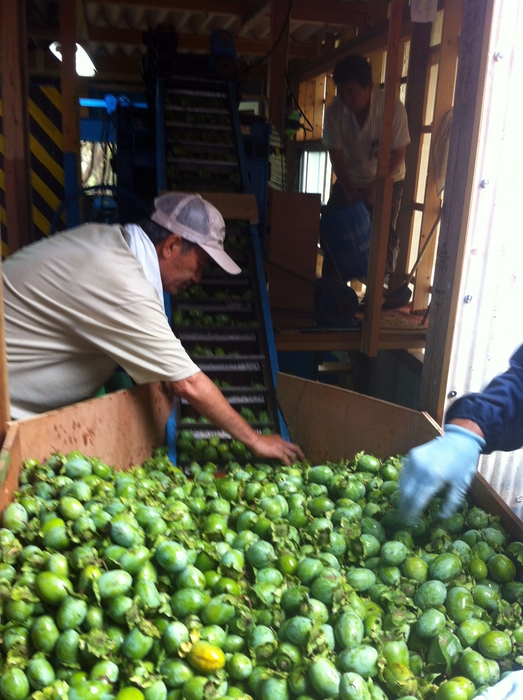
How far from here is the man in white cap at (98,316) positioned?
2314 millimetres

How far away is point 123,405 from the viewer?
8.18 feet

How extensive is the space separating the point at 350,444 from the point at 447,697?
148cm

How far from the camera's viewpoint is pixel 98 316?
2332 millimetres

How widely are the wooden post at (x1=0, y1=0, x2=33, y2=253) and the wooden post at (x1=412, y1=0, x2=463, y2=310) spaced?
2782 millimetres

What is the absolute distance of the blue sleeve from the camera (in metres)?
2.01

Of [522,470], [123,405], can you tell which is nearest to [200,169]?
[123,405]

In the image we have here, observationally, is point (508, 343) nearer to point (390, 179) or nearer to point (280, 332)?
point (390, 179)

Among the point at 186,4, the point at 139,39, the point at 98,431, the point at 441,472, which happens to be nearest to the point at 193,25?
the point at 139,39

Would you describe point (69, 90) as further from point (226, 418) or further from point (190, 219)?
point (226, 418)

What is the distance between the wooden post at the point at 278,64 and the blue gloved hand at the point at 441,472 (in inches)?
178

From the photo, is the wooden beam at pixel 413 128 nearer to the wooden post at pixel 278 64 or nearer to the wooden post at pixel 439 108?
the wooden post at pixel 439 108

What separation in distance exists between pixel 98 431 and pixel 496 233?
184 centimetres

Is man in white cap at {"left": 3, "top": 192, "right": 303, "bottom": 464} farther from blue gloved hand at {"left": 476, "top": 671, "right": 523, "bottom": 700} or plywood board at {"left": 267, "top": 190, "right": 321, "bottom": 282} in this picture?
plywood board at {"left": 267, "top": 190, "right": 321, "bottom": 282}

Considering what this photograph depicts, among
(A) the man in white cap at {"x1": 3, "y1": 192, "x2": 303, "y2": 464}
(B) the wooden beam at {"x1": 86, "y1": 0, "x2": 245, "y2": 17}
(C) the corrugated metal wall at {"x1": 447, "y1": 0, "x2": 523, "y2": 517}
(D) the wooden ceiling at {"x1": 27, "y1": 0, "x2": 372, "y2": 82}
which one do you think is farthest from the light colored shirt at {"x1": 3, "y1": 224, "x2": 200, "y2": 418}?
(B) the wooden beam at {"x1": 86, "y1": 0, "x2": 245, "y2": 17}
